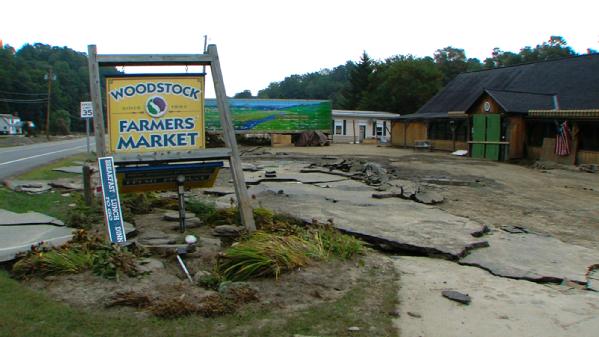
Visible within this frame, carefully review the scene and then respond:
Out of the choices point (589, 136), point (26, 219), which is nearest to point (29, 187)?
point (26, 219)

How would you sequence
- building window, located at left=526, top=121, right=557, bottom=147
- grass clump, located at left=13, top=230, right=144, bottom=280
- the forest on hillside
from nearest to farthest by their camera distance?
grass clump, located at left=13, top=230, right=144, bottom=280 → building window, located at left=526, top=121, right=557, bottom=147 → the forest on hillside

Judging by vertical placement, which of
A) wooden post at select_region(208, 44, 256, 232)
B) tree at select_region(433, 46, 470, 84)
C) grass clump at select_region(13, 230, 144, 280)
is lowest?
grass clump at select_region(13, 230, 144, 280)

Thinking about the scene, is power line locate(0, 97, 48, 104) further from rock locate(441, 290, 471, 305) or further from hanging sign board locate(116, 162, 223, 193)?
rock locate(441, 290, 471, 305)

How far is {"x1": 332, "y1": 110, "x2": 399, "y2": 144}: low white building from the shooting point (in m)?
55.8

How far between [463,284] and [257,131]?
40570 mm

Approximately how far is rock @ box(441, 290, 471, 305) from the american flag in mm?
22811

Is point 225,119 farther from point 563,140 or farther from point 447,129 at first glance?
point 447,129

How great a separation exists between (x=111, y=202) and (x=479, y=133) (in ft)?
90.6

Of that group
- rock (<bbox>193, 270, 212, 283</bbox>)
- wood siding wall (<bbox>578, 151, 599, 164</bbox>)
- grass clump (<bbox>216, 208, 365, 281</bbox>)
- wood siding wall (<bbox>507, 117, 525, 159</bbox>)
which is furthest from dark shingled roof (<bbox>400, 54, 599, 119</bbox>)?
rock (<bbox>193, 270, 212, 283</bbox>)

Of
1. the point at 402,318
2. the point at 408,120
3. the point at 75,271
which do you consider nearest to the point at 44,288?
the point at 75,271

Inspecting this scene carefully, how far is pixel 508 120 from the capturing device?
27719 mm

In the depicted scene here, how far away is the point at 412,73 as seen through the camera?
66812 mm

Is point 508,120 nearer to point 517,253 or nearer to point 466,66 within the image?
point 517,253

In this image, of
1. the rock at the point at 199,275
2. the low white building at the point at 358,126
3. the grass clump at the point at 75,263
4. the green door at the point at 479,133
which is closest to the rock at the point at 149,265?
the grass clump at the point at 75,263
